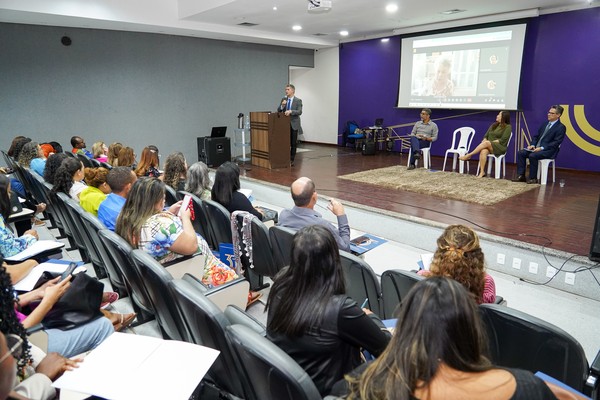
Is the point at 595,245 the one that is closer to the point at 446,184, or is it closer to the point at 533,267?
→ the point at 533,267

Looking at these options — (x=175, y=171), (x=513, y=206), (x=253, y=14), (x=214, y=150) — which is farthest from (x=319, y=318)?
(x=214, y=150)

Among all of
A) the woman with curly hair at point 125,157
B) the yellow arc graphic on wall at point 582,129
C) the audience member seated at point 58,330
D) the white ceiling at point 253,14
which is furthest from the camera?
the yellow arc graphic on wall at point 582,129

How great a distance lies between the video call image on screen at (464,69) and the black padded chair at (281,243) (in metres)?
7.03

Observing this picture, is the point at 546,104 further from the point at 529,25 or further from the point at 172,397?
the point at 172,397

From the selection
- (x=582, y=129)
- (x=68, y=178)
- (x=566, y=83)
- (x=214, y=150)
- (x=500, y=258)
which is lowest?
(x=500, y=258)

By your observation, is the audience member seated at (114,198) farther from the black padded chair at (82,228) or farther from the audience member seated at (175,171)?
the audience member seated at (175,171)

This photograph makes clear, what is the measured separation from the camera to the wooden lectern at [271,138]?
7.14 metres

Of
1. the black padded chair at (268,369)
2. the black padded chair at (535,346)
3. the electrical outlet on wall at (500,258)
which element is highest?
the black padded chair at (268,369)

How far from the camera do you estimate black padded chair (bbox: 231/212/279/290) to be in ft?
8.56

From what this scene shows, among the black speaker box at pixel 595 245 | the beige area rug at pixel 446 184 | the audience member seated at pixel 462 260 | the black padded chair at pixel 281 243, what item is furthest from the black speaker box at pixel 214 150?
the audience member seated at pixel 462 260

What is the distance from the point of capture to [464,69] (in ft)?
26.9

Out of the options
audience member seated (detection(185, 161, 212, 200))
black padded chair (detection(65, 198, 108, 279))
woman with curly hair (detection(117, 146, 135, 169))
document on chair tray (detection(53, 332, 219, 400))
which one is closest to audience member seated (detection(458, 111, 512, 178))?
audience member seated (detection(185, 161, 212, 200))

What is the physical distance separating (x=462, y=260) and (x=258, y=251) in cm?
145

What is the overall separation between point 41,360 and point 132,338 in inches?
Answer: 15.0
